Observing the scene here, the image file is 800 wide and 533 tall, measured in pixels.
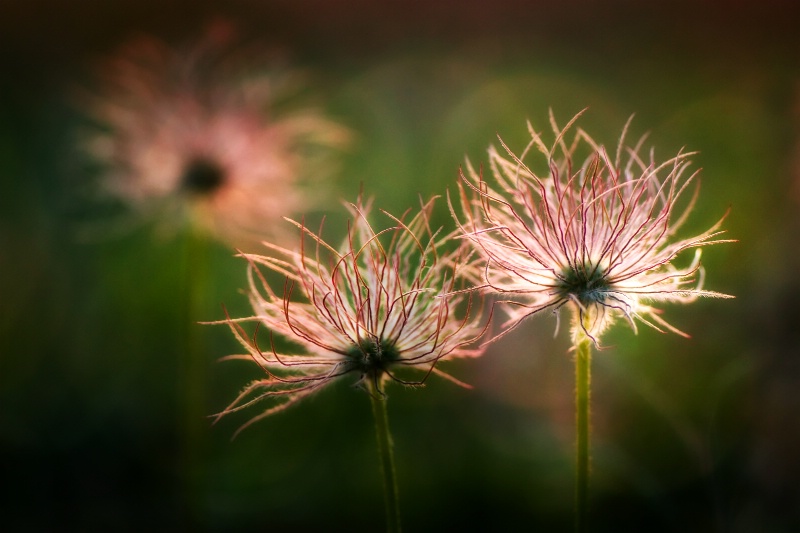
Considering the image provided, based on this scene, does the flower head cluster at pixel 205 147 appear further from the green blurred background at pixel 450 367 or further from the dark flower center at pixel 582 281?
the dark flower center at pixel 582 281

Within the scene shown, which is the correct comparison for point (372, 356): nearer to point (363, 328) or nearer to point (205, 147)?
point (363, 328)

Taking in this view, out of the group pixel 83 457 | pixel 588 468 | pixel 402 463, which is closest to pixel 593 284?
pixel 588 468

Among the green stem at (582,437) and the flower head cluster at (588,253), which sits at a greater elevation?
the flower head cluster at (588,253)

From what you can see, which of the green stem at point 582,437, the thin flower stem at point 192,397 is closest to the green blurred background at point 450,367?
the thin flower stem at point 192,397

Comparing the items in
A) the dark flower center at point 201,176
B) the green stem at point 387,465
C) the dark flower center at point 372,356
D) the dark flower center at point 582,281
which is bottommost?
the green stem at point 387,465

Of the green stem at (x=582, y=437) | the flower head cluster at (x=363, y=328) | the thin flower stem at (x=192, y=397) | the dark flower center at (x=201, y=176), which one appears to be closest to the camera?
the green stem at (x=582, y=437)

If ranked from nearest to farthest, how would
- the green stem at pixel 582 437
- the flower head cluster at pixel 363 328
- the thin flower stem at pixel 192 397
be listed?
the green stem at pixel 582 437, the flower head cluster at pixel 363 328, the thin flower stem at pixel 192 397

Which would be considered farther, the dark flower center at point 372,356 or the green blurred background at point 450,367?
the green blurred background at point 450,367
